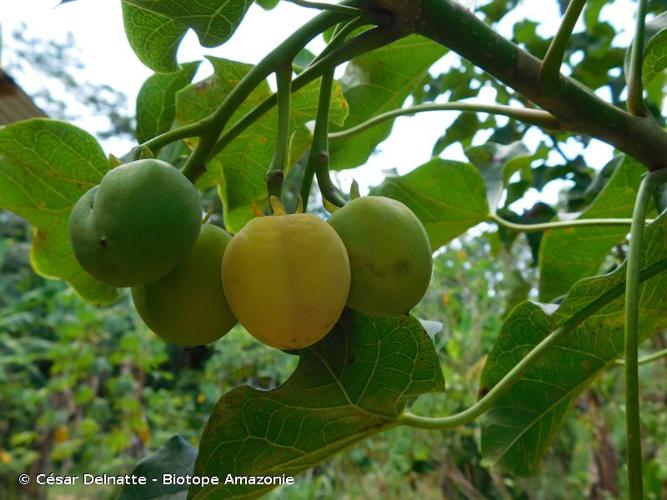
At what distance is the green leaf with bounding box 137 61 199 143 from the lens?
103 centimetres

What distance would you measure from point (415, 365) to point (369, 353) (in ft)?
0.19

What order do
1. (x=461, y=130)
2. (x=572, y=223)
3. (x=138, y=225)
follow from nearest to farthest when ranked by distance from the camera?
(x=138, y=225), (x=572, y=223), (x=461, y=130)

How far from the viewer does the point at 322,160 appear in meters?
0.70

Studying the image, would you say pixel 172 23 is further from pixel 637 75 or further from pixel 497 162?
pixel 497 162

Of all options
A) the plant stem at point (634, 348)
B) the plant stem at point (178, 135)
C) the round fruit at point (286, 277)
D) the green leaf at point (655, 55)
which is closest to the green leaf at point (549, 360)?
the plant stem at point (634, 348)

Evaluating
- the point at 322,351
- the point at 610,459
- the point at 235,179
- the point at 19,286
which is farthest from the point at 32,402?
the point at 322,351

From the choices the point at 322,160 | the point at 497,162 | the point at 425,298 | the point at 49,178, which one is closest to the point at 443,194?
the point at 497,162

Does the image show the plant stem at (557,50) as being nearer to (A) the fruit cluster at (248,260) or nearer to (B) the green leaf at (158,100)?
(A) the fruit cluster at (248,260)

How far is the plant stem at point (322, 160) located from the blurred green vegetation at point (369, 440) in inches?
56.2

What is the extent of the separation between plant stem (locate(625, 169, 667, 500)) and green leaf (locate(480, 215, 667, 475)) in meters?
0.14

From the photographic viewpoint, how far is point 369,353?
756 millimetres

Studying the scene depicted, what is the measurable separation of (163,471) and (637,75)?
2.43 feet

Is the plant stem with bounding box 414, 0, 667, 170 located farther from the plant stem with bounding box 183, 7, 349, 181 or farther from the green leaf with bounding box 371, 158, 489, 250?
the green leaf with bounding box 371, 158, 489, 250

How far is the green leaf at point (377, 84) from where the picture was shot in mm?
1096
